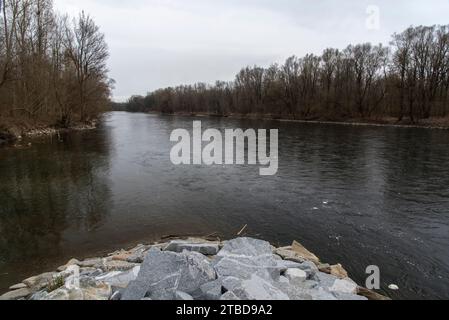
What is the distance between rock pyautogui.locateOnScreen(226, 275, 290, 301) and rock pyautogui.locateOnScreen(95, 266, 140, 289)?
1.64 meters

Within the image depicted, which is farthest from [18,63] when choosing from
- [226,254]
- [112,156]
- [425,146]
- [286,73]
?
[286,73]

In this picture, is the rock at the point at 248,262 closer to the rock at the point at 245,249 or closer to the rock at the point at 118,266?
the rock at the point at 245,249

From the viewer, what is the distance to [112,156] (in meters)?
19.5

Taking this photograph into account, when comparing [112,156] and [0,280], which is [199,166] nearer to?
[112,156]

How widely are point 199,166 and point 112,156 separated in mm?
6497

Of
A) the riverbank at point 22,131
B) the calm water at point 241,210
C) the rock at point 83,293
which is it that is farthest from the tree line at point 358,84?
the rock at point 83,293

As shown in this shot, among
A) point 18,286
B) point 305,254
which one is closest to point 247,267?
point 305,254

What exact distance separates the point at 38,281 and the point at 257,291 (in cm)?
392

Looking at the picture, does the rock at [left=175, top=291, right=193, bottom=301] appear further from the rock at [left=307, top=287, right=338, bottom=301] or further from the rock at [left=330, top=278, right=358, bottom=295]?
the rock at [left=330, top=278, right=358, bottom=295]

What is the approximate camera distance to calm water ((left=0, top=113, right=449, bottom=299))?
6.84 metres

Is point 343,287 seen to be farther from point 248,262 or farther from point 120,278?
point 120,278

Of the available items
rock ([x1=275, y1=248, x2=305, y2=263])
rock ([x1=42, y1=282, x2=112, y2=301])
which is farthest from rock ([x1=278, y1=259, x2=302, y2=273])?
rock ([x1=42, y1=282, x2=112, y2=301])

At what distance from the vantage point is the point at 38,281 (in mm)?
5438
